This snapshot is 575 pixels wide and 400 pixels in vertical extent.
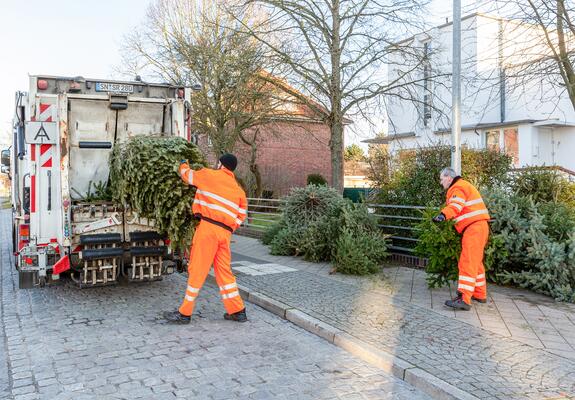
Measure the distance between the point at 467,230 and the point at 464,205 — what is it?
309 mm

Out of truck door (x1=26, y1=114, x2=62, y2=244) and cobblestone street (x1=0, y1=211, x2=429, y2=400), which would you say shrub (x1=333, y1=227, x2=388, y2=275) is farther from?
truck door (x1=26, y1=114, x2=62, y2=244)

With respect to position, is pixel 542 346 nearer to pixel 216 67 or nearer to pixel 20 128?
pixel 20 128

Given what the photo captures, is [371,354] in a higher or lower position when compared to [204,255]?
lower

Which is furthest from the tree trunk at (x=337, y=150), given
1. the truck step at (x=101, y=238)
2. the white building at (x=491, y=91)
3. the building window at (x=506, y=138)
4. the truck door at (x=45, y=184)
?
the building window at (x=506, y=138)

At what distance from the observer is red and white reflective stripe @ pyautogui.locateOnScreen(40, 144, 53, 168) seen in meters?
6.36

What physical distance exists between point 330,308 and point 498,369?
2356mm

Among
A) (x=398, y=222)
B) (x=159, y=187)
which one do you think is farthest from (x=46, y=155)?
(x=398, y=222)

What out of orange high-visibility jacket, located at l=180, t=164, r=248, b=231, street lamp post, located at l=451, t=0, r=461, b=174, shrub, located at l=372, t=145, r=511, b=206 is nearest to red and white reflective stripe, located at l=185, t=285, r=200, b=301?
orange high-visibility jacket, located at l=180, t=164, r=248, b=231

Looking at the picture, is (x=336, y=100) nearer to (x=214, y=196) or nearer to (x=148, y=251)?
(x=148, y=251)

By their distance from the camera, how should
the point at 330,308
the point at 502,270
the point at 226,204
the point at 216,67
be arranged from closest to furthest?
1. the point at 226,204
2. the point at 330,308
3. the point at 502,270
4. the point at 216,67

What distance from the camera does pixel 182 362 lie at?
4.56 meters

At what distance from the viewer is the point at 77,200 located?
22.1 ft

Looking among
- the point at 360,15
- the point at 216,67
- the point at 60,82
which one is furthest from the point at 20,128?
the point at 216,67

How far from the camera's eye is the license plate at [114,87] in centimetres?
686
